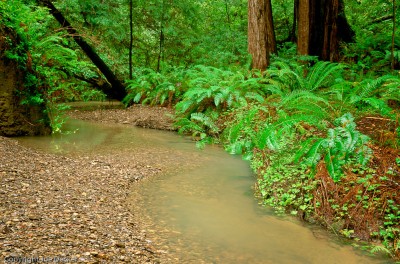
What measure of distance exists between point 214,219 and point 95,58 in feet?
29.8

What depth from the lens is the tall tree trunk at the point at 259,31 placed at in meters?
9.33

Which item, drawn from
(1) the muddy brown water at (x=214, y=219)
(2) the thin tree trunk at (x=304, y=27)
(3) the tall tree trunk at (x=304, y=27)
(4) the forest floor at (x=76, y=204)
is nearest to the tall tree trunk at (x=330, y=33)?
(3) the tall tree trunk at (x=304, y=27)

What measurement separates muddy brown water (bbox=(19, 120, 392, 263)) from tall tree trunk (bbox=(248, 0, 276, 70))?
4.14 meters

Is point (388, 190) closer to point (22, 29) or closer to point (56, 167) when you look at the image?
point (56, 167)

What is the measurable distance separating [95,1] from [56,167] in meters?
8.17

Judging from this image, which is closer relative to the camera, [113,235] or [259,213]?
[113,235]

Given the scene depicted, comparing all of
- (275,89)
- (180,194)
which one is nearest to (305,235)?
(180,194)

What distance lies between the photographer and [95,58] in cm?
1150

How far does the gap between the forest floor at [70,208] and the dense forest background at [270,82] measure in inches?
64.4

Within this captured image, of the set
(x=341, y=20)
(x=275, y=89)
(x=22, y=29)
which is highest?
(x=341, y=20)

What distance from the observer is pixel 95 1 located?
11.4 m

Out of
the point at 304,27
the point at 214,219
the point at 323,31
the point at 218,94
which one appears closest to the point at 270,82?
the point at 218,94

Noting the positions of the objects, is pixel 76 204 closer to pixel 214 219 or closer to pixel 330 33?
pixel 214 219

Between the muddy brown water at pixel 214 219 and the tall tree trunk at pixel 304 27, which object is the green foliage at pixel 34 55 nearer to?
the muddy brown water at pixel 214 219
